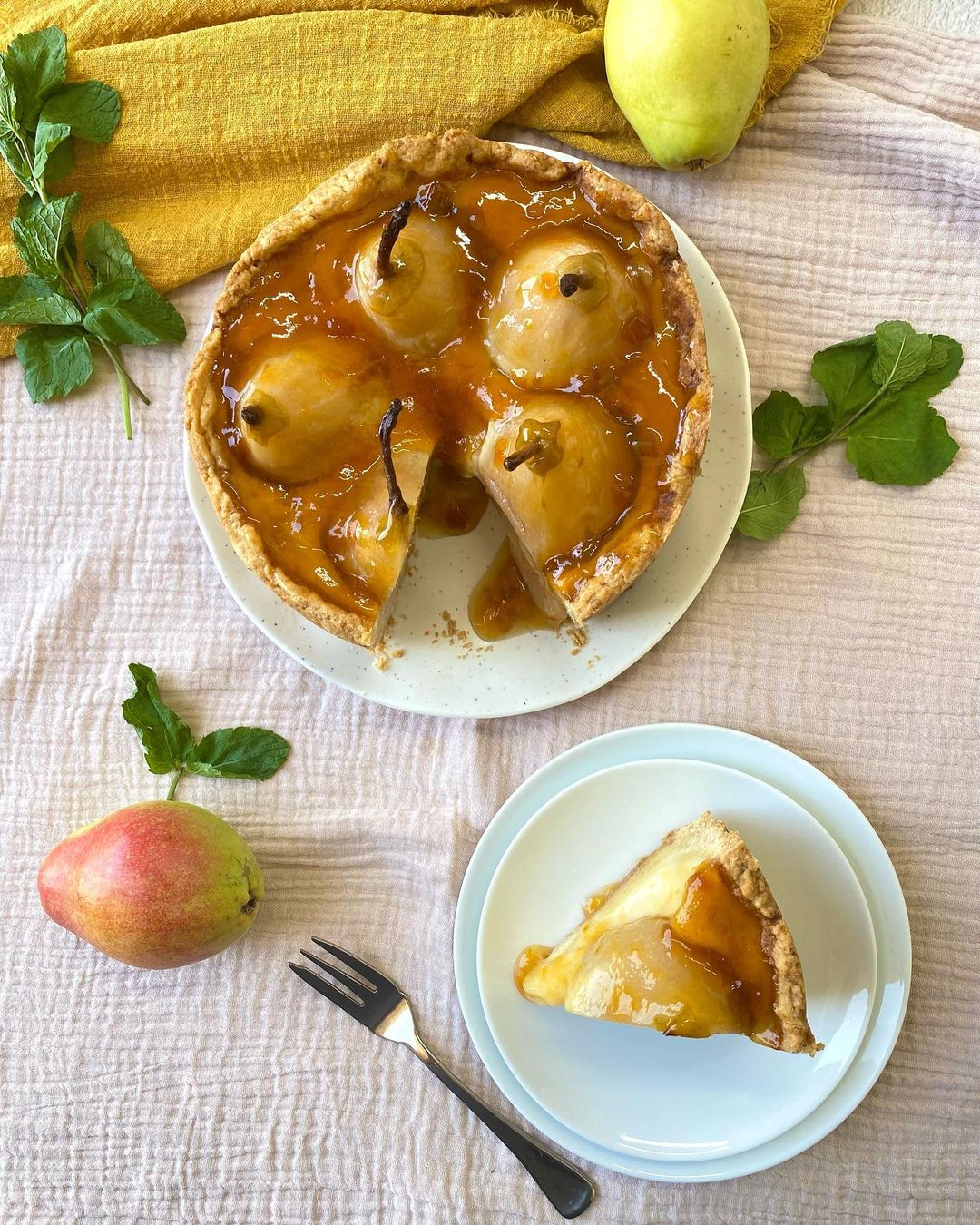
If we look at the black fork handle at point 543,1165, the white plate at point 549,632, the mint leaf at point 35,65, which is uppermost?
the mint leaf at point 35,65

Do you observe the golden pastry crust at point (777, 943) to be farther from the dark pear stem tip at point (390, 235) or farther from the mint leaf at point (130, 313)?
the mint leaf at point (130, 313)

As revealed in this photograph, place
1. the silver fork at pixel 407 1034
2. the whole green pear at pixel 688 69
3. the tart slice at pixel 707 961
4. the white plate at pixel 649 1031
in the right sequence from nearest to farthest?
the tart slice at pixel 707 961 → the whole green pear at pixel 688 69 → the white plate at pixel 649 1031 → the silver fork at pixel 407 1034

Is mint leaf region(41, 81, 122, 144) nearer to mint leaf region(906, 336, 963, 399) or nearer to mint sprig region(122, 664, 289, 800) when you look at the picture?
mint sprig region(122, 664, 289, 800)

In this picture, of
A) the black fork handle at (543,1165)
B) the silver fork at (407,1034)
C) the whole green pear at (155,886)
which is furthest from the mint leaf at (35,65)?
the black fork handle at (543,1165)

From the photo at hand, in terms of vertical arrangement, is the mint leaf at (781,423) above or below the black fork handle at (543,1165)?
above

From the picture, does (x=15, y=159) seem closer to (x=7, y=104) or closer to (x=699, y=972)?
(x=7, y=104)

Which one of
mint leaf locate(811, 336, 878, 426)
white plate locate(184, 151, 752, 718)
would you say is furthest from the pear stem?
mint leaf locate(811, 336, 878, 426)

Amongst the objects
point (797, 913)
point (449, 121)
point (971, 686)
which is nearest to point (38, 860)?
point (797, 913)
